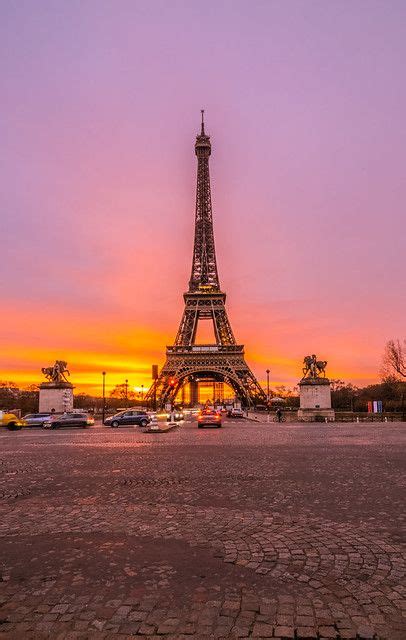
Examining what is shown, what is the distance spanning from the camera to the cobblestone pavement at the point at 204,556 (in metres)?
3.88

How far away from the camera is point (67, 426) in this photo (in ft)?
130

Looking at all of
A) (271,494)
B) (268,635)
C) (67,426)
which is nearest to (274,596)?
(268,635)

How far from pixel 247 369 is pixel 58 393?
35852 mm

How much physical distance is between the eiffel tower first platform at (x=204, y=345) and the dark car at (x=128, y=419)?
1052 inches

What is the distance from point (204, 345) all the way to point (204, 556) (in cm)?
7614

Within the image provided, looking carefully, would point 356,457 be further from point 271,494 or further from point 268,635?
point 268,635

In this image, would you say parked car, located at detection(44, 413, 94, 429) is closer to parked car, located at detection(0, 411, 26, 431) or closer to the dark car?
the dark car

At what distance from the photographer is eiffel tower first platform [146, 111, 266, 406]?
254ft

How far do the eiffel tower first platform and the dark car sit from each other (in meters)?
26.7

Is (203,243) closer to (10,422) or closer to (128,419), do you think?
(128,419)

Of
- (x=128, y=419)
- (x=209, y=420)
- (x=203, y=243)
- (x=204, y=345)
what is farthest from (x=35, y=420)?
(x=203, y=243)

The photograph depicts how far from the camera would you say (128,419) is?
40.0 meters

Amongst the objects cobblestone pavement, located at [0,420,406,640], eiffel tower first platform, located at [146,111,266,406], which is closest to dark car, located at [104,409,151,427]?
eiffel tower first platform, located at [146,111,266,406]

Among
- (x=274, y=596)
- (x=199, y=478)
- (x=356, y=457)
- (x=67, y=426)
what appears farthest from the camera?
(x=67, y=426)
